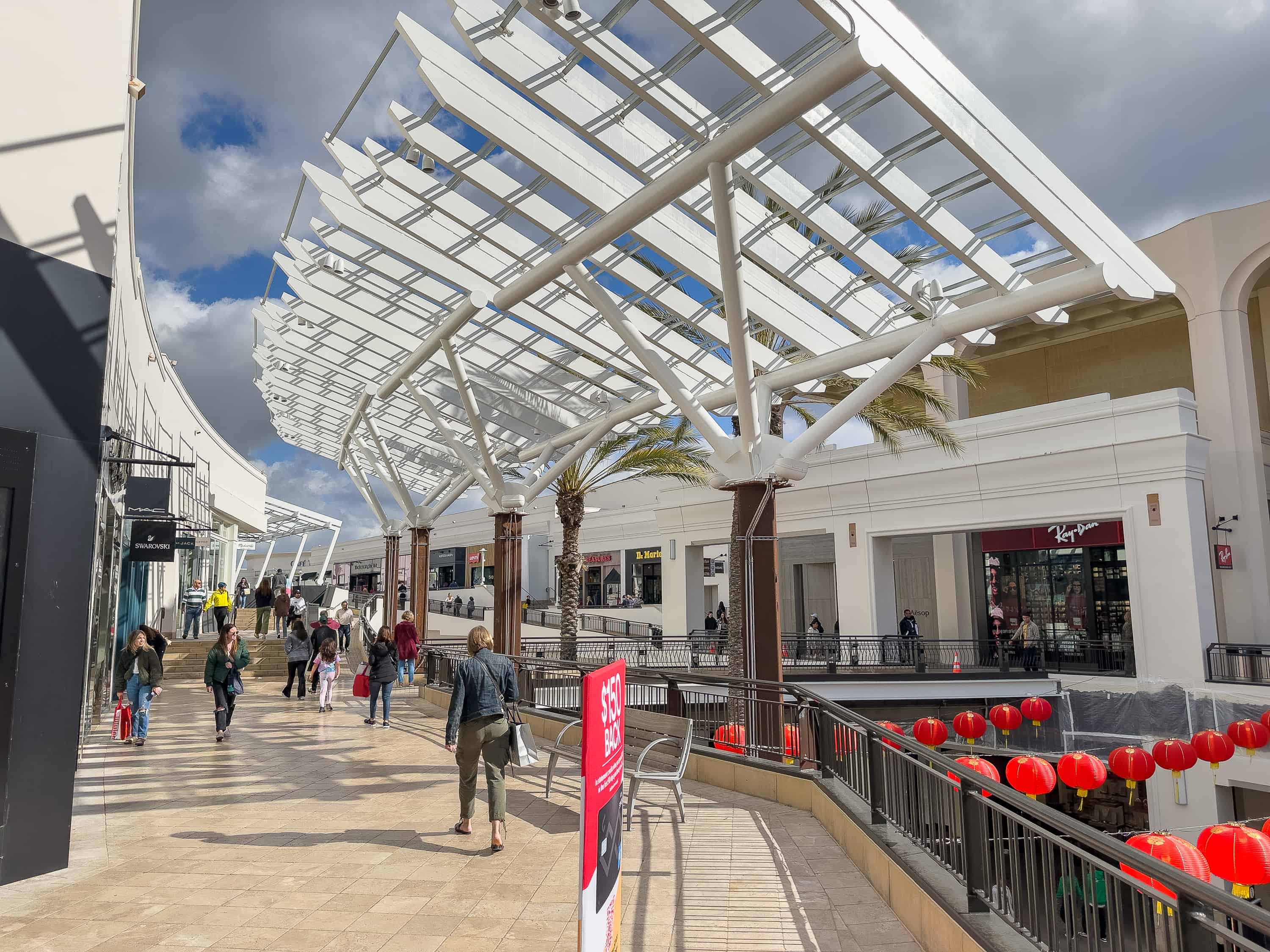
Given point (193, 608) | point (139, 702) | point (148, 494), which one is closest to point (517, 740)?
point (139, 702)

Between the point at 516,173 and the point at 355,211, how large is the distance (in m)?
4.59

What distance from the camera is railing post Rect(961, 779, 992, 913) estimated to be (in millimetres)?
4719

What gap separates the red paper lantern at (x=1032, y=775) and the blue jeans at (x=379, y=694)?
9.15m

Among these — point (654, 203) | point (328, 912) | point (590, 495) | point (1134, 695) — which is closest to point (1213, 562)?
point (1134, 695)

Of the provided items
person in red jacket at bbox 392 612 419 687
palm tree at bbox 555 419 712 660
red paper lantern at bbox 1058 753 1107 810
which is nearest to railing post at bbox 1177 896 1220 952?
red paper lantern at bbox 1058 753 1107 810

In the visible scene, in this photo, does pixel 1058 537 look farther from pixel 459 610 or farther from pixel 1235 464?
pixel 459 610

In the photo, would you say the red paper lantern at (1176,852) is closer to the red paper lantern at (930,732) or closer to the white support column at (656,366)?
the red paper lantern at (930,732)

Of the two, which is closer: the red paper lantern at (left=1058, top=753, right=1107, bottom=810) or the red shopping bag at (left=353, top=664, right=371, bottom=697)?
the red paper lantern at (left=1058, top=753, right=1107, bottom=810)

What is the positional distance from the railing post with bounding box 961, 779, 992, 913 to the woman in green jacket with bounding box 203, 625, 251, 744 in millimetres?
10439

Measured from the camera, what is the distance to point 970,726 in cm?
1464

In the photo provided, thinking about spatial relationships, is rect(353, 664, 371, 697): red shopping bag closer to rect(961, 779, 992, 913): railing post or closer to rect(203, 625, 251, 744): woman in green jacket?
rect(203, 625, 251, 744): woman in green jacket

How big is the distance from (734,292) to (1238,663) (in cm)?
1684

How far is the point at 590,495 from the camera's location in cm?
4875

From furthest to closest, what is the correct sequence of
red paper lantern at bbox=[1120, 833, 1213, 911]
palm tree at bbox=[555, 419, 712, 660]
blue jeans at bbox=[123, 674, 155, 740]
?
palm tree at bbox=[555, 419, 712, 660], blue jeans at bbox=[123, 674, 155, 740], red paper lantern at bbox=[1120, 833, 1213, 911]
